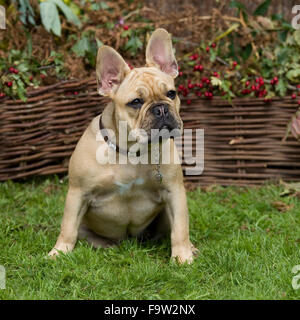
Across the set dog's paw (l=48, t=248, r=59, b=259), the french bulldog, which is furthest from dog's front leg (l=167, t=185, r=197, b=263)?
dog's paw (l=48, t=248, r=59, b=259)

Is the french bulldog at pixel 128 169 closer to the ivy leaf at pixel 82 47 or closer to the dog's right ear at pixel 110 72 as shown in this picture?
the dog's right ear at pixel 110 72

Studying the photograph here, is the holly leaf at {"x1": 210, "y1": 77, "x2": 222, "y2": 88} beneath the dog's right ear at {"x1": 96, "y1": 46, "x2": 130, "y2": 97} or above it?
beneath

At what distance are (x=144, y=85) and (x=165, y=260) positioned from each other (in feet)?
3.33

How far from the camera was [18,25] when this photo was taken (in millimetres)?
4801

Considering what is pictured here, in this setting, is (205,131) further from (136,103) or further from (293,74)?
(136,103)

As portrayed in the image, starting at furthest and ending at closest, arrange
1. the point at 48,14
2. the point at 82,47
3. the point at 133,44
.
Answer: the point at 133,44 → the point at 82,47 → the point at 48,14

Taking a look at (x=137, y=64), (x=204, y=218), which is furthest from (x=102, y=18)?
(x=204, y=218)

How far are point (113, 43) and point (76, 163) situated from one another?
2165 mm

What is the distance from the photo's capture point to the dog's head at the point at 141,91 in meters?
2.84

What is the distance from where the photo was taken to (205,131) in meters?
4.68

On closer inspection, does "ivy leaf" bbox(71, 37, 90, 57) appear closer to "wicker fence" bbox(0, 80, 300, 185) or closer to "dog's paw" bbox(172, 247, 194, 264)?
"wicker fence" bbox(0, 80, 300, 185)

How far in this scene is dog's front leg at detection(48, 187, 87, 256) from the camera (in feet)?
10.0

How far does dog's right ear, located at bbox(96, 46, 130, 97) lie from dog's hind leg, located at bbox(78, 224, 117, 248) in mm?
887

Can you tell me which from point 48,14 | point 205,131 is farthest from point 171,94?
point 205,131
